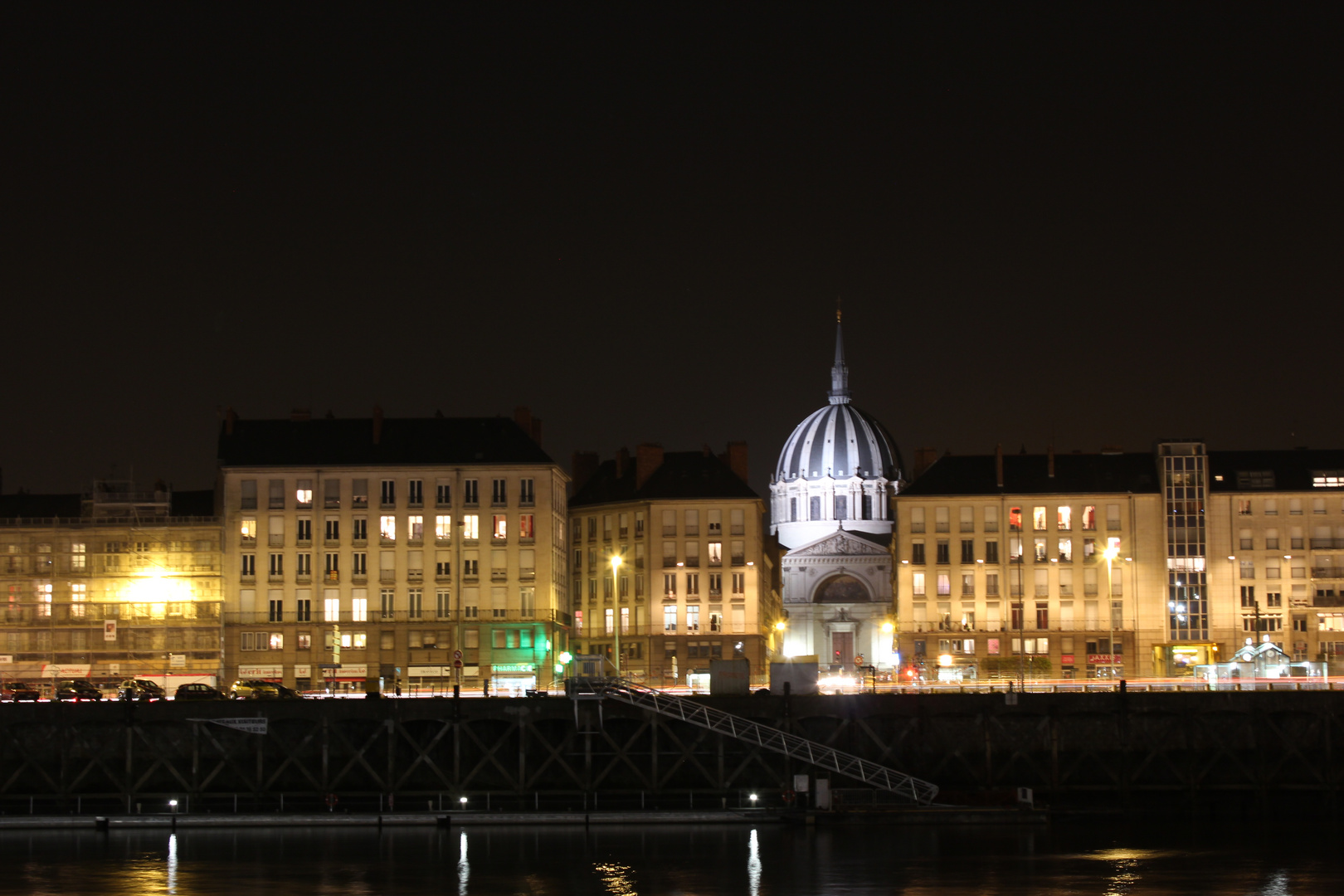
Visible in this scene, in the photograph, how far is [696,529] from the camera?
124 meters

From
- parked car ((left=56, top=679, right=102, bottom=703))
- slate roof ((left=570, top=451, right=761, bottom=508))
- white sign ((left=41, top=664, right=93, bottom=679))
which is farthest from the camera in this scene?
slate roof ((left=570, top=451, right=761, bottom=508))

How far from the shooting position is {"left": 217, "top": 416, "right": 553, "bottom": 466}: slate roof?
365 ft

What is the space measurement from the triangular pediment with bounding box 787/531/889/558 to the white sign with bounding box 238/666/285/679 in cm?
9257

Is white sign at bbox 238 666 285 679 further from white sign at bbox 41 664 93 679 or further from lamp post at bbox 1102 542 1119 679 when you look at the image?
lamp post at bbox 1102 542 1119 679

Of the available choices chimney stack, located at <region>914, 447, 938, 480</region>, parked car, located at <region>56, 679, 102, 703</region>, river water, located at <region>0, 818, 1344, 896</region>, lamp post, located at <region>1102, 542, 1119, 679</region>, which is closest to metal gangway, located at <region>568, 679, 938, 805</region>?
river water, located at <region>0, 818, 1344, 896</region>

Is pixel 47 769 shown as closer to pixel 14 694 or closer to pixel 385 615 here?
pixel 14 694

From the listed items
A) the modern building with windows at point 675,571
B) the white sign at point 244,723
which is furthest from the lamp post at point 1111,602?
the white sign at point 244,723

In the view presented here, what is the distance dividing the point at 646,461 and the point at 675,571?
8.02m

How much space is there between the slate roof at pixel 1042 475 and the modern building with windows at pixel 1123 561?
0.14 m

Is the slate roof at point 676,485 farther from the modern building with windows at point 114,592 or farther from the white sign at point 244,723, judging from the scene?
the white sign at point 244,723

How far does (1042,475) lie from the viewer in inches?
4926

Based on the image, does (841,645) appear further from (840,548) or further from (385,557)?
(385,557)

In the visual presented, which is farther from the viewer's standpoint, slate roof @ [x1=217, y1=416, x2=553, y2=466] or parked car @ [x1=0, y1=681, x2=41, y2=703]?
slate roof @ [x1=217, y1=416, x2=553, y2=466]

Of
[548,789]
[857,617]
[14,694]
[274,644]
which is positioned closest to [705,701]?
[548,789]
